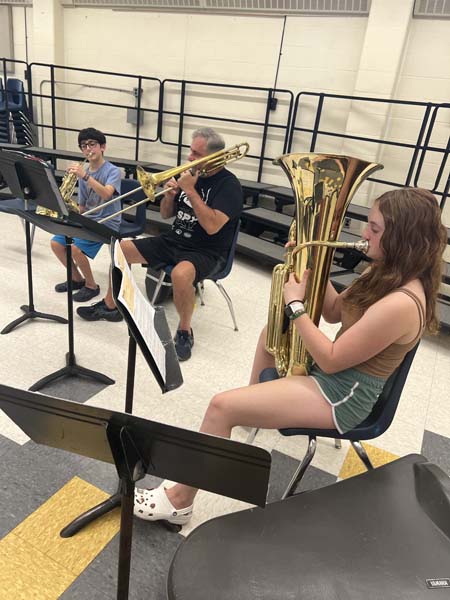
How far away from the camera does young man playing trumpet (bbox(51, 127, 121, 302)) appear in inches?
109

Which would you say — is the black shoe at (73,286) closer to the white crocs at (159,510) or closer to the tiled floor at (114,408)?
the tiled floor at (114,408)

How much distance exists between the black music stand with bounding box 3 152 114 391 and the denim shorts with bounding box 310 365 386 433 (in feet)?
3.52

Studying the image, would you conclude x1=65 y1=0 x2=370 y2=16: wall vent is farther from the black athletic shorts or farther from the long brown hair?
the long brown hair

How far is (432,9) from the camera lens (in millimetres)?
3588

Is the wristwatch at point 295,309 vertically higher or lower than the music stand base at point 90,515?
higher

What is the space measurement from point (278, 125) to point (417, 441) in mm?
3660

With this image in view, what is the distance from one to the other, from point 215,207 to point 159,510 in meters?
1.58

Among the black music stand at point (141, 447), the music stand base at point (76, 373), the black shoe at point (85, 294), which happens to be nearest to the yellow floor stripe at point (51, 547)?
the black music stand at point (141, 447)

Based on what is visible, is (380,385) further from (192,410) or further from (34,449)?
(34,449)

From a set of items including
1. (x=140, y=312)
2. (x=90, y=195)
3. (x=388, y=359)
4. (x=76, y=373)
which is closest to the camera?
(x=140, y=312)

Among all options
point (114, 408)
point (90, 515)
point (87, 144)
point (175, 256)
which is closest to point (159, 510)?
point (90, 515)

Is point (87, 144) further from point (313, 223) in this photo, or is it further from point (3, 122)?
point (3, 122)

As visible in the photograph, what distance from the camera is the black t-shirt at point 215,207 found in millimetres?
2391

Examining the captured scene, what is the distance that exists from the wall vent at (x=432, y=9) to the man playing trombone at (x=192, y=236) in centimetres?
261
